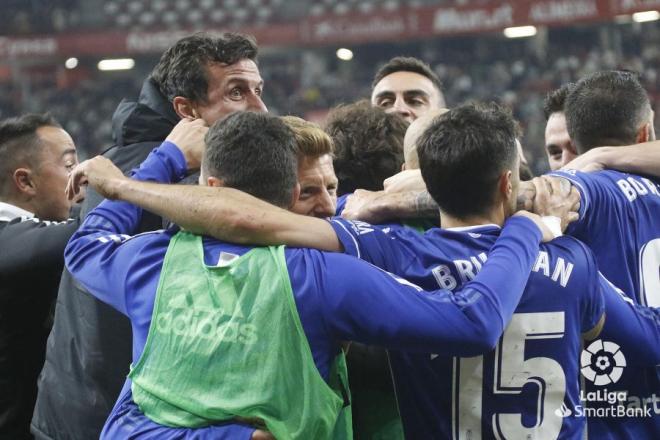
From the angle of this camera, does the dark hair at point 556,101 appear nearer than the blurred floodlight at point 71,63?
Yes

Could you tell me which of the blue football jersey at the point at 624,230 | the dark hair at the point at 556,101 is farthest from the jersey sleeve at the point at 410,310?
the dark hair at the point at 556,101

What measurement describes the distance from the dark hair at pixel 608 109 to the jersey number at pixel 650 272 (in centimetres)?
42

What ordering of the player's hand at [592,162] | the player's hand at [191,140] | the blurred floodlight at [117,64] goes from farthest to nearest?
the blurred floodlight at [117,64]
the player's hand at [592,162]
the player's hand at [191,140]

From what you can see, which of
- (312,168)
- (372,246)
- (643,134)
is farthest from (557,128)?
(372,246)

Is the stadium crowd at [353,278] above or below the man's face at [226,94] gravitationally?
below

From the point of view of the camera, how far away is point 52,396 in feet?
10.6

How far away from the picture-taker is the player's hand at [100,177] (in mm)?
2721

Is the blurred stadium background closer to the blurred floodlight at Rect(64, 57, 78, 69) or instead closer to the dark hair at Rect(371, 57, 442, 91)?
the blurred floodlight at Rect(64, 57, 78, 69)

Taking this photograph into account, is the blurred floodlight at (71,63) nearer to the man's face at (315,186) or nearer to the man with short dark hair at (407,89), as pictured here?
the man with short dark hair at (407,89)

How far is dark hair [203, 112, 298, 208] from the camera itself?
2396 mm

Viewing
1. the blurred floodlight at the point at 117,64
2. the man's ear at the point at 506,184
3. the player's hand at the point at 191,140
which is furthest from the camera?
the blurred floodlight at the point at 117,64

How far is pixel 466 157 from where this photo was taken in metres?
2.47

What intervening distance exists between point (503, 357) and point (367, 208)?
666 mm

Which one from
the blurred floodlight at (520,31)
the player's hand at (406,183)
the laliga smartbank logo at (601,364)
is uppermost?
the blurred floodlight at (520,31)
